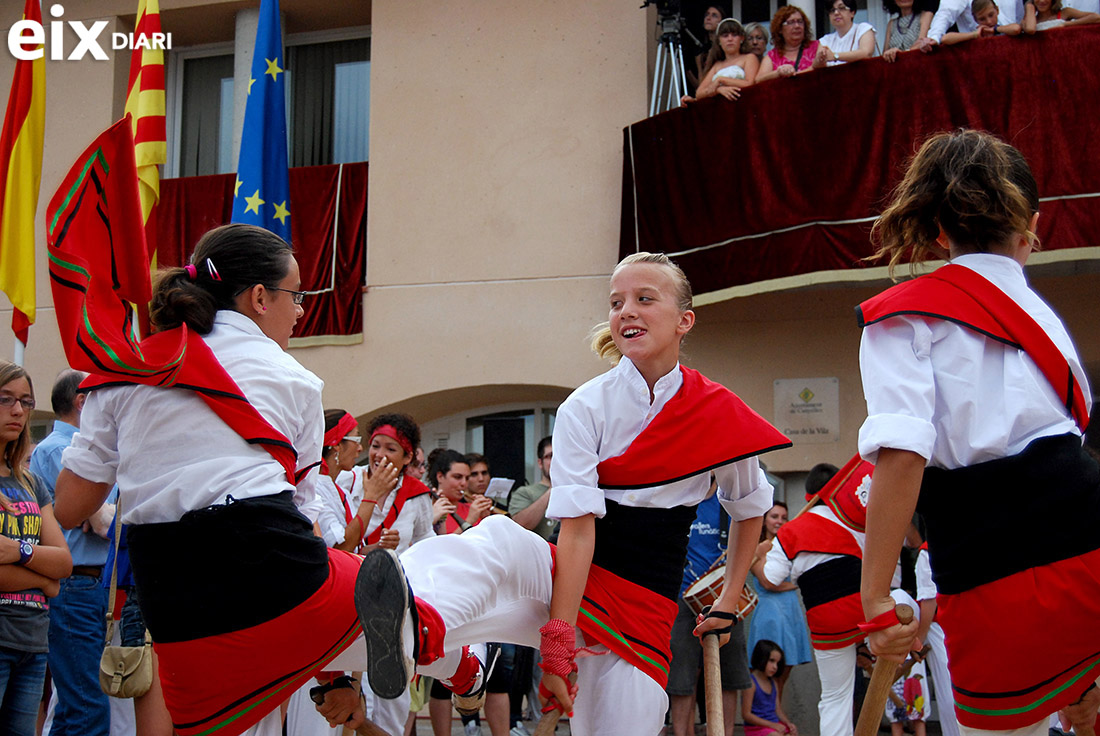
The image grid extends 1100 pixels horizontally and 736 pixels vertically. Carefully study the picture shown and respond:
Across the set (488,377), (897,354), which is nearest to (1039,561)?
(897,354)

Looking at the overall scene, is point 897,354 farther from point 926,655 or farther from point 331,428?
point 926,655

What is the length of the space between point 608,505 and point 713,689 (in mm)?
769

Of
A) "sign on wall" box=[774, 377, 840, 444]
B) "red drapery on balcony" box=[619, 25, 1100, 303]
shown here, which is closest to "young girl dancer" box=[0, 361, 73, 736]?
"red drapery on balcony" box=[619, 25, 1100, 303]

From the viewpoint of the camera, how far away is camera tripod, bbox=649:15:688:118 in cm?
1039

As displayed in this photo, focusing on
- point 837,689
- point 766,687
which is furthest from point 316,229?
point 837,689

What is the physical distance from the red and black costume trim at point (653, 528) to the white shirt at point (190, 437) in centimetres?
106

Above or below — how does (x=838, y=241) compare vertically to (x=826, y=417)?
above

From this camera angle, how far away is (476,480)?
8.42m

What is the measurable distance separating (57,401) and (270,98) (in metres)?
5.10

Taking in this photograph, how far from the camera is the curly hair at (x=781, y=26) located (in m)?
9.77

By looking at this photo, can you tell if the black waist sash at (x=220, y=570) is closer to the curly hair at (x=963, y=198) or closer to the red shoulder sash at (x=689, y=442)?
the red shoulder sash at (x=689, y=442)

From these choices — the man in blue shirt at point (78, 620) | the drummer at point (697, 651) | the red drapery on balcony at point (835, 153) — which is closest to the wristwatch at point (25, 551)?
the man in blue shirt at point (78, 620)

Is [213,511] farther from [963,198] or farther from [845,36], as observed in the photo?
[845,36]

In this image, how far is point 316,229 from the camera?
11664 millimetres
